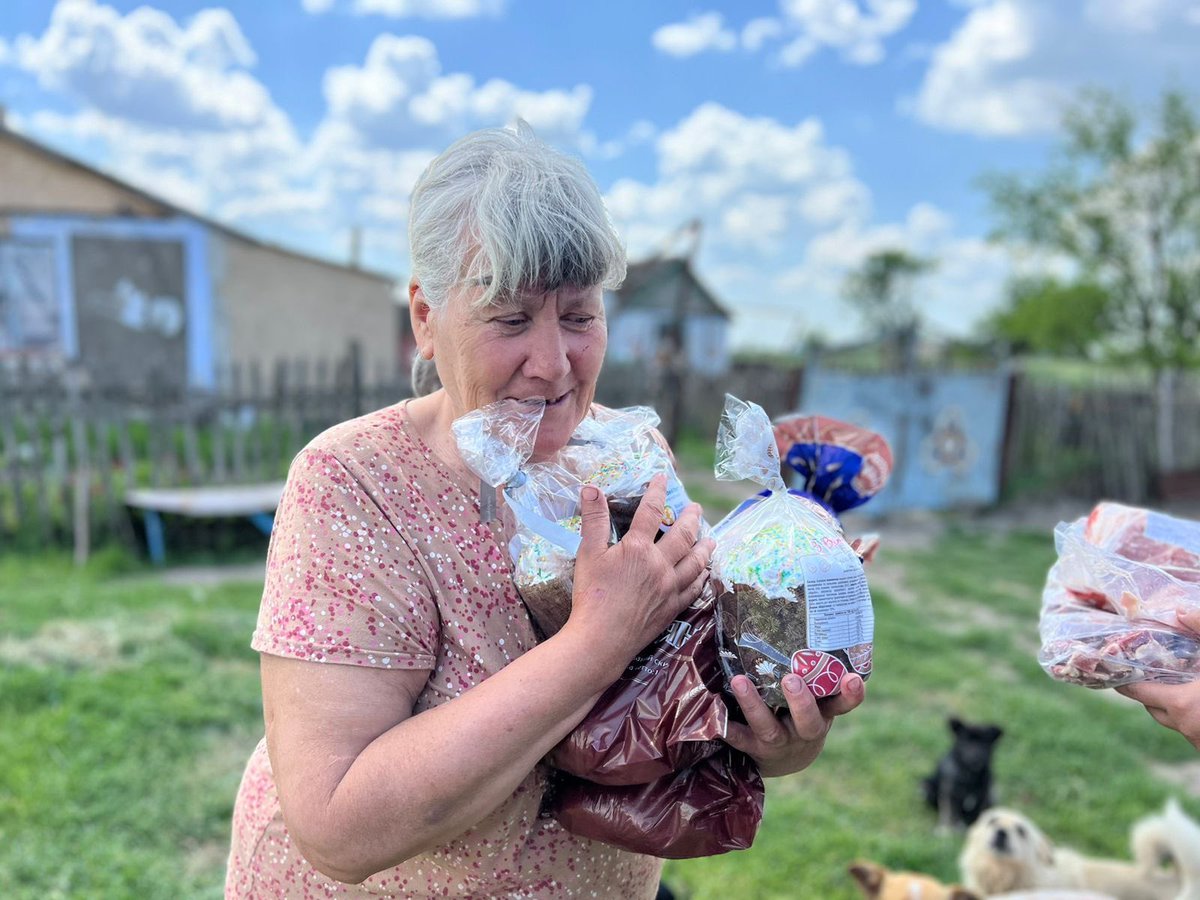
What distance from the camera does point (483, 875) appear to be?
1.45m

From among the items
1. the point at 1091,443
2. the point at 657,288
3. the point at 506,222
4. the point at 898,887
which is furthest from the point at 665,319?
Answer: the point at 506,222

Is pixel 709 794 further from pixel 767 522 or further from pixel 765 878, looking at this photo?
pixel 765 878

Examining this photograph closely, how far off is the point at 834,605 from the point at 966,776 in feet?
12.0

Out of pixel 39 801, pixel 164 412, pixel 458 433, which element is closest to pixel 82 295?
pixel 164 412

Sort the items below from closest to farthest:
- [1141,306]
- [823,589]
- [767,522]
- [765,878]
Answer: [823,589], [767,522], [765,878], [1141,306]

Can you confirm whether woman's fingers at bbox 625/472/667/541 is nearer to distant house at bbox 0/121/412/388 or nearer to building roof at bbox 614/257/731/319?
distant house at bbox 0/121/412/388

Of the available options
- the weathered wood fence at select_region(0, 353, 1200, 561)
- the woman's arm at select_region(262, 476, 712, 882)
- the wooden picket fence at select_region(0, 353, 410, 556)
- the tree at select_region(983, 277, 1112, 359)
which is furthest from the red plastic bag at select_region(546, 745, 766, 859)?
the tree at select_region(983, 277, 1112, 359)

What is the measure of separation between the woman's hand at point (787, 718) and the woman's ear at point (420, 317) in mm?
794

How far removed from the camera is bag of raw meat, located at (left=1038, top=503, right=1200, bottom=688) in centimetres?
159

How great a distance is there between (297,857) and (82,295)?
13.9 metres

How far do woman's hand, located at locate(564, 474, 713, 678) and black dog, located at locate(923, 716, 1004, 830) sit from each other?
147 inches

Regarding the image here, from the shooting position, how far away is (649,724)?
4.38 feet

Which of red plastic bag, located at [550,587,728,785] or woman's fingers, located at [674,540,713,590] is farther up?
woman's fingers, located at [674,540,713,590]

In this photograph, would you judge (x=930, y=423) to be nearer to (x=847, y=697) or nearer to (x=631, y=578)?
(x=847, y=697)
